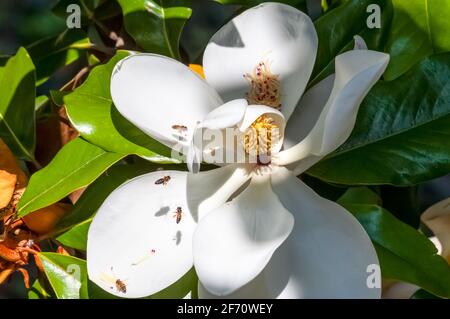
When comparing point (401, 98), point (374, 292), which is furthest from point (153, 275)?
point (401, 98)

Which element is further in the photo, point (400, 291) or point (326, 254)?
point (400, 291)

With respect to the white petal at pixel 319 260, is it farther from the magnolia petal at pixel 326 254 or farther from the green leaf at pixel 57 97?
the green leaf at pixel 57 97

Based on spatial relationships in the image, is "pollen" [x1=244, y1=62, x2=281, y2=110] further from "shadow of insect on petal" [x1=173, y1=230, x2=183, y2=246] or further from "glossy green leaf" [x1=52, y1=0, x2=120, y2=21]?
"glossy green leaf" [x1=52, y1=0, x2=120, y2=21]

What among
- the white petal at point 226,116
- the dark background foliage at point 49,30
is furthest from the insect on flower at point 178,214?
the dark background foliage at point 49,30

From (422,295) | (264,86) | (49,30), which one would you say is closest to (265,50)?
(264,86)

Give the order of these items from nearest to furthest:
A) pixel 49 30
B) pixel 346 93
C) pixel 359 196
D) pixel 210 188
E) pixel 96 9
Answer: pixel 346 93
pixel 210 188
pixel 359 196
pixel 96 9
pixel 49 30

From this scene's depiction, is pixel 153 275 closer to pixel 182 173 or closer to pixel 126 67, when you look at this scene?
pixel 182 173

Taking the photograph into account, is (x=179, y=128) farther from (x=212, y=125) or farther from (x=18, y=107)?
(x=18, y=107)
